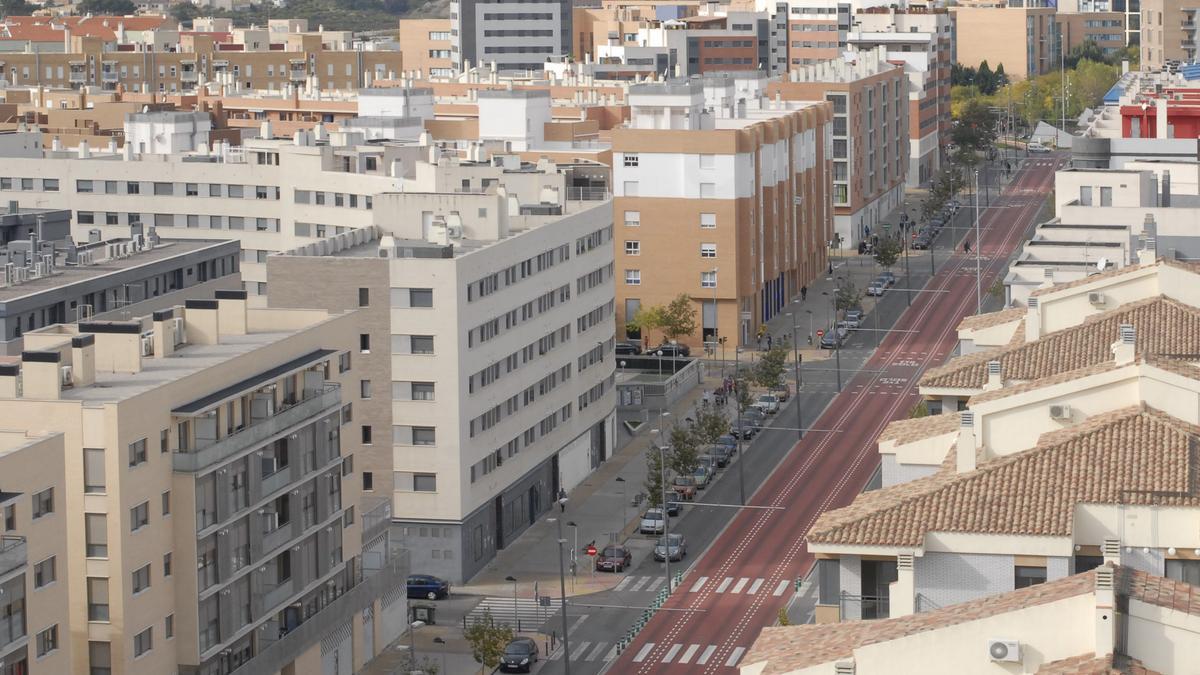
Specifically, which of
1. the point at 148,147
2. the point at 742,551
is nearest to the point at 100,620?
the point at 742,551

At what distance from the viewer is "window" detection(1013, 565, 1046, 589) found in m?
49.9

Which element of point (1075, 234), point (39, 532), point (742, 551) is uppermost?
point (1075, 234)

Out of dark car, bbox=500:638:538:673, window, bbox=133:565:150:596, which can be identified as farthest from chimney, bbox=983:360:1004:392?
dark car, bbox=500:638:538:673

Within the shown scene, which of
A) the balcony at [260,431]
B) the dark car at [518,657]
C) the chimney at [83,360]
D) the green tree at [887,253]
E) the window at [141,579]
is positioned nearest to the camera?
the window at [141,579]

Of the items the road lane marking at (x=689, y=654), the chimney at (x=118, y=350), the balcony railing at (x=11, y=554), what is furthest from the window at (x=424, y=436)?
the balcony railing at (x=11, y=554)

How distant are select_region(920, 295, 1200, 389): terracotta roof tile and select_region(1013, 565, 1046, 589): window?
46.2ft

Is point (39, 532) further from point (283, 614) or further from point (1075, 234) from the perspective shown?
point (1075, 234)

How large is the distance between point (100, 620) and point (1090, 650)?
45.3 meters

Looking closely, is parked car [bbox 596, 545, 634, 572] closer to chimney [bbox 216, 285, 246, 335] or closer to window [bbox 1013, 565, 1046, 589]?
chimney [bbox 216, 285, 246, 335]

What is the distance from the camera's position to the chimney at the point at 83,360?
8069cm

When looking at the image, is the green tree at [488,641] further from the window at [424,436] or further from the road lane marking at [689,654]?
the window at [424,436]

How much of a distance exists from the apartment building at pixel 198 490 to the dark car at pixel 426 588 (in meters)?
9.05

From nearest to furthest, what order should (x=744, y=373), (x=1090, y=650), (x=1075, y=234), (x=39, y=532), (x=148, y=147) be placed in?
1. (x=1090, y=650)
2. (x=39, y=532)
3. (x=1075, y=234)
4. (x=744, y=373)
5. (x=148, y=147)

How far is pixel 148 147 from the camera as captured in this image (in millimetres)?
175250
